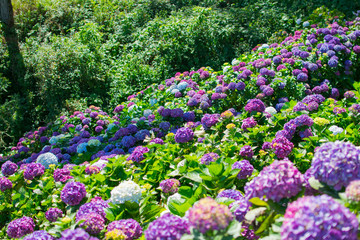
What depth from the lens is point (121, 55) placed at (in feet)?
23.9

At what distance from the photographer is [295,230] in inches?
42.5

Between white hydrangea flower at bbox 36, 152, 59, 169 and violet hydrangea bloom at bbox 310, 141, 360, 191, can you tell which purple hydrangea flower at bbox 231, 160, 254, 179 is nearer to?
violet hydrangea bloom at bbox 310, 141, 360, 191

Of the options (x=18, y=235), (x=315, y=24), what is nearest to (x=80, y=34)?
(x=315, y=24)

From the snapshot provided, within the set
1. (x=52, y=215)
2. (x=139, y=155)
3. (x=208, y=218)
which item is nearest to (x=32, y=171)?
(x=52, y=215)

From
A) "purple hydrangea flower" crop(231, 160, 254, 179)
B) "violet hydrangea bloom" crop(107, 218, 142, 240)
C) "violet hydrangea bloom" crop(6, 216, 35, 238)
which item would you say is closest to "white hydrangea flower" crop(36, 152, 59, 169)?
"violet hydrangea bloom" crop(6, 216, 35, 238)

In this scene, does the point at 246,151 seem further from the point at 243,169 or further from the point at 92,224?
the point at 92,224

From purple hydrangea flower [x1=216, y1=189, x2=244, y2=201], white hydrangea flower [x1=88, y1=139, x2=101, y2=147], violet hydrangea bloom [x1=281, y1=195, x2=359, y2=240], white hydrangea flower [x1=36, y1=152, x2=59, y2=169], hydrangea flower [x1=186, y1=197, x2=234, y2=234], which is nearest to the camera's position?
violet hydrangea bloom [x1=281, y1=195, x2=359, y2=240]

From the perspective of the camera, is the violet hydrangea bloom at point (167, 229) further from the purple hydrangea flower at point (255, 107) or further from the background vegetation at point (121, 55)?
the background vegetation at point (121, 55)

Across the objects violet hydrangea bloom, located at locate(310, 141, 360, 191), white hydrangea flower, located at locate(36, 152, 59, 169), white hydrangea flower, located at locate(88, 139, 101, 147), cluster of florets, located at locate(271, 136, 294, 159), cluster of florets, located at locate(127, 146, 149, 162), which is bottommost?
white hydrangea flower, located at locate(88, 139, 101, 147)

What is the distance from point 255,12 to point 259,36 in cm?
100

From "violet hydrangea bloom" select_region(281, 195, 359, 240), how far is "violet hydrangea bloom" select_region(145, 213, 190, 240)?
1.31 feet

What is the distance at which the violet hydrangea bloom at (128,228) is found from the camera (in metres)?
1.70

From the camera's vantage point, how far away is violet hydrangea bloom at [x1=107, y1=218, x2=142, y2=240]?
1704mm

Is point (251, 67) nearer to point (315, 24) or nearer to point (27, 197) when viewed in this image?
point (315, 24)
